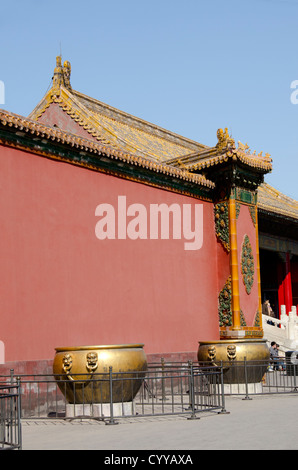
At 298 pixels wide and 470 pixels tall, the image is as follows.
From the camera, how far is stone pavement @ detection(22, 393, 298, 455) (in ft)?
21.4

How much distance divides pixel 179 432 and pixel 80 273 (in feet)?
17.6

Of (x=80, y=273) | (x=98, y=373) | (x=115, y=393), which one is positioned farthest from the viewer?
(x=80, y=273)

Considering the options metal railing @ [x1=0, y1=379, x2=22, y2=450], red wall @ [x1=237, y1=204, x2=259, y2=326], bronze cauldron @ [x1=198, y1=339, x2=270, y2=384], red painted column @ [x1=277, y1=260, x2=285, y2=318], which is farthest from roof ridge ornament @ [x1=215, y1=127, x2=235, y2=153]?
red painted column @ [x1=277, y1=260, x2=285, y2=318]

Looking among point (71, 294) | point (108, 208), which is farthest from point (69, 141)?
point (71, 294)

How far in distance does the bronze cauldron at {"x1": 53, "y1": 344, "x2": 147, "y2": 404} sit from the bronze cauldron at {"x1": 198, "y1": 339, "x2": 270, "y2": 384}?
3.35 m

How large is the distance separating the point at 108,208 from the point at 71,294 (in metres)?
2.20

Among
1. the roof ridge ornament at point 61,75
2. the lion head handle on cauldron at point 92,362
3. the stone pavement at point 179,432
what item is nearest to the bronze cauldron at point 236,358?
the stone pavement at point 179,432

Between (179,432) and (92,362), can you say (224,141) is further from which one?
(179,432)

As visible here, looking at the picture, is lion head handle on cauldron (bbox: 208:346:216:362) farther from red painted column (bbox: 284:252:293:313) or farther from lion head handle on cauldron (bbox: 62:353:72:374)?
red painted column (bbox: 284:252:293:313)

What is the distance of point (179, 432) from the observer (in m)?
7.55

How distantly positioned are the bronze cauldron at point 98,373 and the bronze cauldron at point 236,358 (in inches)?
132

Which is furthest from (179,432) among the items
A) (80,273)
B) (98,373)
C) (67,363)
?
(80,273)

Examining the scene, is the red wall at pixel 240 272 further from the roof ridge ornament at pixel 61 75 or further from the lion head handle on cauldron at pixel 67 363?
the roof ridge ornament at pixel 61 75

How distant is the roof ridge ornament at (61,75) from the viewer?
65.2 ft
